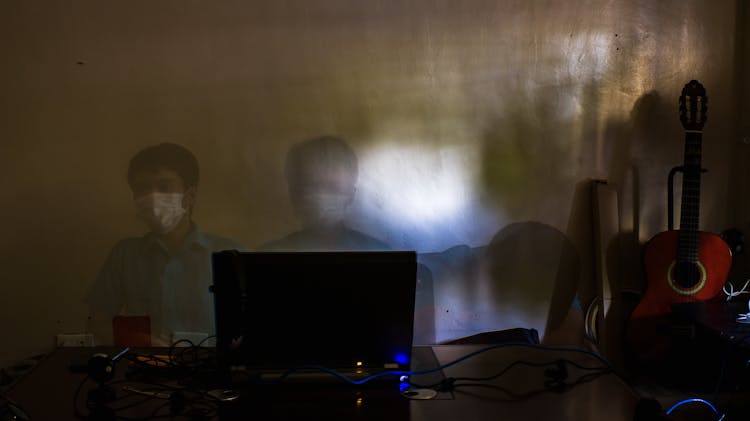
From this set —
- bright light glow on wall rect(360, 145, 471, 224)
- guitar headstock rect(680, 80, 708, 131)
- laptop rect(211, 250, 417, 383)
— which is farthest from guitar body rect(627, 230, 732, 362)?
laptop rect(211, 250, 417, 383)

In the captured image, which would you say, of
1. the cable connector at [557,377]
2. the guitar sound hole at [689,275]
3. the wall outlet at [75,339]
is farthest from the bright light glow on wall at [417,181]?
the wall outlet at [75,339]

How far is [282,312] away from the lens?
5.52ft

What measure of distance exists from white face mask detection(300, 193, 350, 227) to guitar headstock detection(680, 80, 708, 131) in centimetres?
157

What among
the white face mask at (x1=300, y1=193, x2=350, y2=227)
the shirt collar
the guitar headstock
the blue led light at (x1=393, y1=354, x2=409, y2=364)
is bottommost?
the blue led light at (x1=393, y1=354, x2=409, y2=364)

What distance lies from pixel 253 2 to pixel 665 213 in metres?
2.18

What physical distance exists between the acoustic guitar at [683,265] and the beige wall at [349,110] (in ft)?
0.65

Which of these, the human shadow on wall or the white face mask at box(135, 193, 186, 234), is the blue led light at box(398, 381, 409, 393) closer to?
the human shadow on wall

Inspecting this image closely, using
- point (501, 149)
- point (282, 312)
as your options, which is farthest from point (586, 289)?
point (282, 312)

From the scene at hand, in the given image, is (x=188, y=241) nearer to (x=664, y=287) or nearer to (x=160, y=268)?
(x=160, y=268)

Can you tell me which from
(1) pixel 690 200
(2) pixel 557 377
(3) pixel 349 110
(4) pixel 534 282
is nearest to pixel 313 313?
(2) pixel 557 377

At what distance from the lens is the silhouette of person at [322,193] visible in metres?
2.91

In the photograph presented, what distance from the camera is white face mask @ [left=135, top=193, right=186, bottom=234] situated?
2902mm

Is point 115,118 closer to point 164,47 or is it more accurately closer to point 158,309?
point 164,47

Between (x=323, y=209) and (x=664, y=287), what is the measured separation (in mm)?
1557
